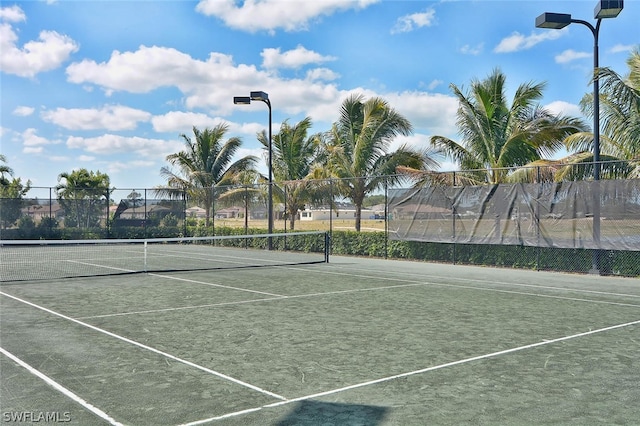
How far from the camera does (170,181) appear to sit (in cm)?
3447

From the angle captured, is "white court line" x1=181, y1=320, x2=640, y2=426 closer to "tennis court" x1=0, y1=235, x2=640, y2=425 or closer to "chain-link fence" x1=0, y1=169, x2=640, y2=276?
"tennis court" x1=0, y1=235, x2=640, y2=425

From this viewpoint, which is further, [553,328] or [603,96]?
[603,96]

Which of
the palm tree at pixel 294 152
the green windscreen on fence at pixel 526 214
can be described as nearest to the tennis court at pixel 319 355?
the green windscreen on fence at pixel 526 214

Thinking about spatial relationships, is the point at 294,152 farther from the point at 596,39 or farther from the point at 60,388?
the point at 60,388

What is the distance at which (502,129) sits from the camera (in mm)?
19719

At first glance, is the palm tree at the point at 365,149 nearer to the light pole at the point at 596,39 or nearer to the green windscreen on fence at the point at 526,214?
the green windscreen on fence at the point at 526,214

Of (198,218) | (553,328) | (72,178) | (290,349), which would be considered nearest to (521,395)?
(290,349)

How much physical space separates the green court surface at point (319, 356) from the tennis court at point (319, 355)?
2 centimetres

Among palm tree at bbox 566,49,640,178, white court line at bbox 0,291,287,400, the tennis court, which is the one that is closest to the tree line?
palm tree at bbox 566,49,640,178

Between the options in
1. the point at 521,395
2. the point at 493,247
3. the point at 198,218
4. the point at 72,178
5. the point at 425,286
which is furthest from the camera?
the point at 72,178

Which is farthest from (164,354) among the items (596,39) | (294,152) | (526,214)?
(294,152)

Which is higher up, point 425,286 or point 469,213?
point 469,213

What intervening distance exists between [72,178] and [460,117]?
31393mm

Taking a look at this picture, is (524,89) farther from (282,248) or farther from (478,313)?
(478,313)
